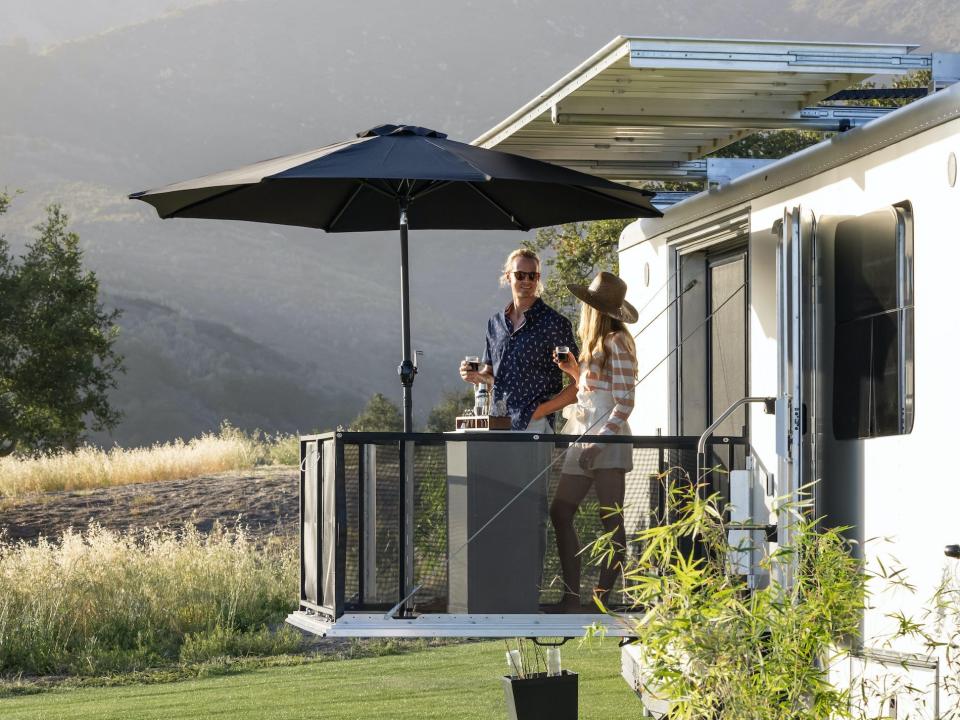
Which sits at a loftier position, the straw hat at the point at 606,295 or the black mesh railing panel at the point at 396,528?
the straw hat at the point at 606,295

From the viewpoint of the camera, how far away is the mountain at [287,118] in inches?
2564

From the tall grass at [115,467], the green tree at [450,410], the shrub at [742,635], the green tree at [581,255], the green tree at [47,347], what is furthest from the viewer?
the green tree at [450,410]

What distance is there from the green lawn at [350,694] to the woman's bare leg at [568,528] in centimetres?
228

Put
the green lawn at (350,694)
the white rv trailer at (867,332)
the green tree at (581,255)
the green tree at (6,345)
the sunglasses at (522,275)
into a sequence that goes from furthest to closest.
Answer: the green tree at (6,345), the green tree at (581,255), the green lawn at (350,694), the sunglasses at (522,275), the white rv trailer at (867,332)

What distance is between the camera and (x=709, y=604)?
3.79m

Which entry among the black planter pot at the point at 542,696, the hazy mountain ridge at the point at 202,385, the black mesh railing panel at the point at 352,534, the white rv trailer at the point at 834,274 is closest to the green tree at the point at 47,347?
the white rv trailer at the point at 834,274

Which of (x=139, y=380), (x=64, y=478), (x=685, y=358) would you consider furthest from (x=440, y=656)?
(x=139, y=380)

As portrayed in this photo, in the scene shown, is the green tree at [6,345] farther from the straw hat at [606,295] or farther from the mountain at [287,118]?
the mountain at [287,118]

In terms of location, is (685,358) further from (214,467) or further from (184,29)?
(184,29)

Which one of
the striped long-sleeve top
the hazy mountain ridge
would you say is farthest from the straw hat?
the hazy mountain ridge

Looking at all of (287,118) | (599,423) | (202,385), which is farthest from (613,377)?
(287,118)

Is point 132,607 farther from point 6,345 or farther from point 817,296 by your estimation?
point 6,345

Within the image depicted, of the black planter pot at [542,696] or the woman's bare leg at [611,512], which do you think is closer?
the woman's bare leg at [611,512]

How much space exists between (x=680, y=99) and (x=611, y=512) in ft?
5.47
